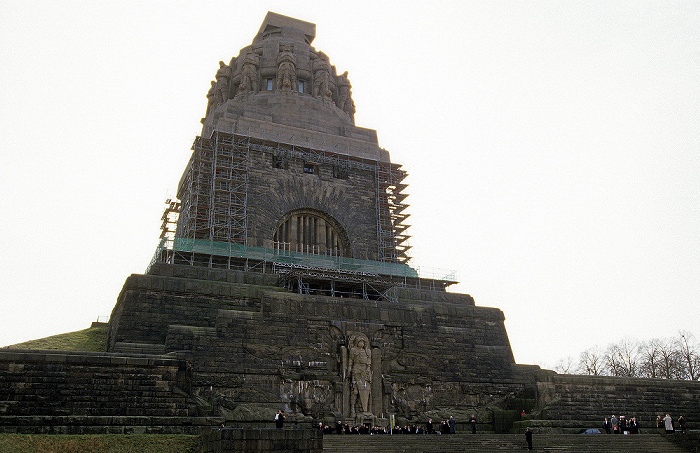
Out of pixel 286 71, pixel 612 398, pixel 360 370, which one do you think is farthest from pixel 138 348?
pixel 286 71

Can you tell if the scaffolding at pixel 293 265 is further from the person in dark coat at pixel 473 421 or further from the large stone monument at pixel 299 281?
the person in dark coat at pixel 473 421

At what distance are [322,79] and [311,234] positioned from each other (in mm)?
11702

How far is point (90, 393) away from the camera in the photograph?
16266 mm

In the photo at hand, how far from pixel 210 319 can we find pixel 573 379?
1389 cm

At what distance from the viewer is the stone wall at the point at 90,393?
50.0 feet

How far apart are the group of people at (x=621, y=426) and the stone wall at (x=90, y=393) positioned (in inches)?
563

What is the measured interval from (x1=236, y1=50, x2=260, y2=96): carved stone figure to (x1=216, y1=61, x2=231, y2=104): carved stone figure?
1023 mm

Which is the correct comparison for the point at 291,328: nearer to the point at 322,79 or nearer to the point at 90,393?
the point at 90,393

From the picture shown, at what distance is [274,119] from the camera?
34094 mm

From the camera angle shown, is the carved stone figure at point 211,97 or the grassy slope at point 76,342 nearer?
the grassy slope at point 76,342

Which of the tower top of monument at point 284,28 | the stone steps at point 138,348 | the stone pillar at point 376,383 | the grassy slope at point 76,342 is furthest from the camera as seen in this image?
the tower top of monument at point 284,28

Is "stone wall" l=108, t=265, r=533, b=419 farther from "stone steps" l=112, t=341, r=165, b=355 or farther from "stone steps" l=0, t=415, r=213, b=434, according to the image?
"stone steps" l=0, t=415, r=213, b=434

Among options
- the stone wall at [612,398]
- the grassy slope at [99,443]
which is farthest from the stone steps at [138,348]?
the stone wall at [612,398]

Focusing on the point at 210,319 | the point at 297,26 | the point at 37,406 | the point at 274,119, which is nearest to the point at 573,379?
the point at 210,319
